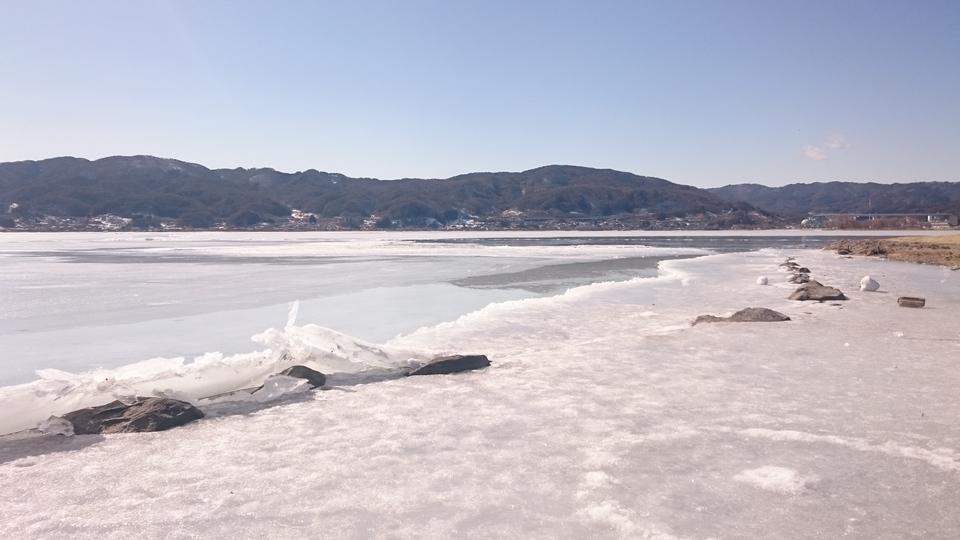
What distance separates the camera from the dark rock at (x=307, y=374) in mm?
7641

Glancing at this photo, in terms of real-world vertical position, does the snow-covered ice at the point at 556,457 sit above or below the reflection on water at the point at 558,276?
above

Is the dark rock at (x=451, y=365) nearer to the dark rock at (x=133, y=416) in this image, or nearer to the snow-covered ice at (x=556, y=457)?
the snow-covered ice at (x=556, y=457)

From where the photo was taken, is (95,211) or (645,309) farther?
(95,211)

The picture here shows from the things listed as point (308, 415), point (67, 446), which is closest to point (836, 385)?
point (308, 415)

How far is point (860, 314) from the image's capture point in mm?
12883

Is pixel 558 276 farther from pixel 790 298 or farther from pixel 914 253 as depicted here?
pixel 914 253

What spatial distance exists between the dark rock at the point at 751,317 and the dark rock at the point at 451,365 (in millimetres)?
5257

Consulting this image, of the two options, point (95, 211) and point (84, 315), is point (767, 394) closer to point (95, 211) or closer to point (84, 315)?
point (84, 315)

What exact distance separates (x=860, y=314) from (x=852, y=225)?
154 metres

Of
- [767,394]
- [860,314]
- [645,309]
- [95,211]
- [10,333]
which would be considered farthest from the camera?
[95,211]

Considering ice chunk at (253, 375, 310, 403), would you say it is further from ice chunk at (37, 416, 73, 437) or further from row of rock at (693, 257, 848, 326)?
row of rock at (693, 257, 848, 326)

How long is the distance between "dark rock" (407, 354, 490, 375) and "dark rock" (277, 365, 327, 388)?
44.7 inches

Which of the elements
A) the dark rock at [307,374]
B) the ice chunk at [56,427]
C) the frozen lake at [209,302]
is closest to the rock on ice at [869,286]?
the frozen lake at [209,302]

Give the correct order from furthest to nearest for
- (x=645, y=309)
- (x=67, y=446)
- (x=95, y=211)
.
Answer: (x=95, y=211) → (x=645, y=309) → (x=67, y=446)
